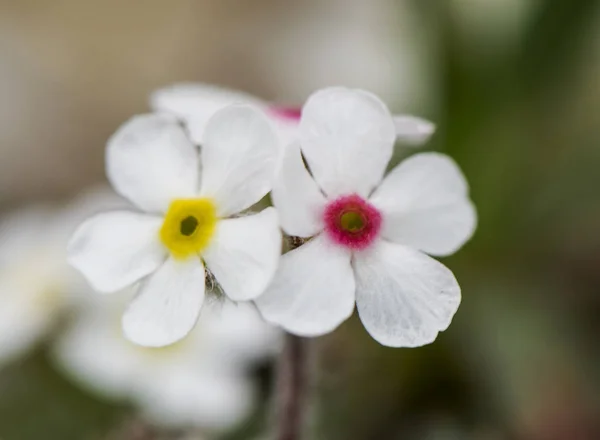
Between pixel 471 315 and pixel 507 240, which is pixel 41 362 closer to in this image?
pixel 471 315

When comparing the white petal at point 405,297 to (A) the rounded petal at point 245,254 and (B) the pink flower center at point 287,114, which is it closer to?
(A) the rounded petal at point 245,254

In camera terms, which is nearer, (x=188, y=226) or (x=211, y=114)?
(x=188, y=226)

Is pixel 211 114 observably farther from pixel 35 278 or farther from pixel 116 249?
pixel 35 278

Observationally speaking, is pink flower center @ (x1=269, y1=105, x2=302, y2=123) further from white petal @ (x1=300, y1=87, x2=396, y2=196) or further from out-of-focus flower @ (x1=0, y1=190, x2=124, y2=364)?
out-of-focus flower @ (x1=0, y1=190, x2=124, y2=364)

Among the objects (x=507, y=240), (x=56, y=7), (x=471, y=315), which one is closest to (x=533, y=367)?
(x=471, y=315)

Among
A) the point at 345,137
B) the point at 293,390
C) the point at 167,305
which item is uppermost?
the point at 345,137

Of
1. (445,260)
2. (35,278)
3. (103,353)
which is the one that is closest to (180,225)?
(103,353)

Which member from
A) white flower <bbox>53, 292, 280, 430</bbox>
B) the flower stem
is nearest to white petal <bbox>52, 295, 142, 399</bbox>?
white flower <bbox>53, 292, 280, 430</bbox>
